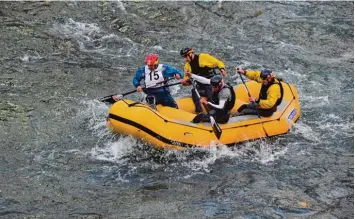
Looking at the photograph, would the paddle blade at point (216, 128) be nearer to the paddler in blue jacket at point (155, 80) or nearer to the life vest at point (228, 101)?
the life vest at point (228, 101)

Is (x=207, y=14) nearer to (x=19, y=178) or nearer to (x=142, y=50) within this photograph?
(x=142, y=50)

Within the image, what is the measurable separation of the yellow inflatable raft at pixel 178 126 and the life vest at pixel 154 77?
1.50ft

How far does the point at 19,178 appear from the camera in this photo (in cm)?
945

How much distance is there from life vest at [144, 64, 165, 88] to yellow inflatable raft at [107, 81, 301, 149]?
1.50 ft

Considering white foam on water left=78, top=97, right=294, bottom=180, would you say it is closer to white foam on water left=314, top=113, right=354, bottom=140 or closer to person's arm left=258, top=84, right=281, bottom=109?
person's arm left=258, top=84, right=281, bottom=109

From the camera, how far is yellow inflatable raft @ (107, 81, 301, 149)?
1005cm

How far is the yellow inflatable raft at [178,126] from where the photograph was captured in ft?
33.0

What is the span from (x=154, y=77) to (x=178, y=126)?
4.55 feet

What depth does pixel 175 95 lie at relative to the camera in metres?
13.6

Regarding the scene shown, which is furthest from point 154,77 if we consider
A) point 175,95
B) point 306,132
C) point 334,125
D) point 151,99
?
point 334,125

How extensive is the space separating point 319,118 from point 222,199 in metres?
4.26

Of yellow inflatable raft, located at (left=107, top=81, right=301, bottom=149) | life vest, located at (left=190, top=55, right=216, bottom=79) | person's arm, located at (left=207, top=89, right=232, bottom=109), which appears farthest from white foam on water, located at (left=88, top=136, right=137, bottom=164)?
life vest, located at (left=190, top=55, right=216, bottom=79)

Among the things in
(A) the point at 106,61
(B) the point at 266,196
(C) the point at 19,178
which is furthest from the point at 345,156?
(A) the point at 106,61

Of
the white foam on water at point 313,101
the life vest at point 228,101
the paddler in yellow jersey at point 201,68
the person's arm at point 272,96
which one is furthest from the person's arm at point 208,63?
the white foam on water at point 313,101
